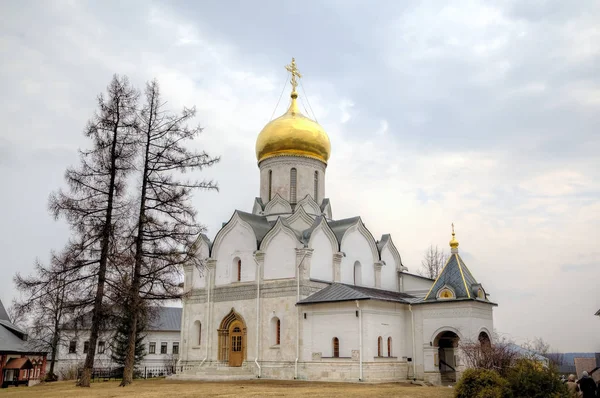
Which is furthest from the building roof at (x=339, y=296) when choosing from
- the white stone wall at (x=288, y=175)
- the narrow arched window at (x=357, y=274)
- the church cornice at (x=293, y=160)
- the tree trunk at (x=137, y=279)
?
the tree trunk at (x=137, y=279)

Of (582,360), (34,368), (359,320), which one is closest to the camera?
(582,360)

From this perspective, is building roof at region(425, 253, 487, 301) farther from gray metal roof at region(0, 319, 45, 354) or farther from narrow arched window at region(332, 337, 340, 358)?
gray metal roof at region(0, 319, 45, 354)

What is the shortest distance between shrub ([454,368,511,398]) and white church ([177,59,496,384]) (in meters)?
8.01

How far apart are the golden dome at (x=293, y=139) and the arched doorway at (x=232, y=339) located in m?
8.72

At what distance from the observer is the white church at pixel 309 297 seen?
23250 millimetres

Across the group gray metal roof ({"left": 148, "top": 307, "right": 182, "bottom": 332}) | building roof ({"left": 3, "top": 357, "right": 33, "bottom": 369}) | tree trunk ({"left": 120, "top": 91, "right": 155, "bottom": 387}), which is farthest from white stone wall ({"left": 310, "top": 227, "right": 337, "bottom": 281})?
gray metal roof ({"left": 148, "top": 307, "right": 182, "bottom": 332})

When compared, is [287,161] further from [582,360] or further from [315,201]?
[582,360]

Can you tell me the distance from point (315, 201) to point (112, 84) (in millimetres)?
13321

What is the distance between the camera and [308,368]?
77.0 ft

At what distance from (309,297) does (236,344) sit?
4498mm

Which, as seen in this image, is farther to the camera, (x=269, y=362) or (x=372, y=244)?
(x=372, y=244)

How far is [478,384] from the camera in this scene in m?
13.6

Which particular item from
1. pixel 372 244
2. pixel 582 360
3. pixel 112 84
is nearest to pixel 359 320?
pixel 372 244

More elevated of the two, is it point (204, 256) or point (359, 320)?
point (204, 256)
